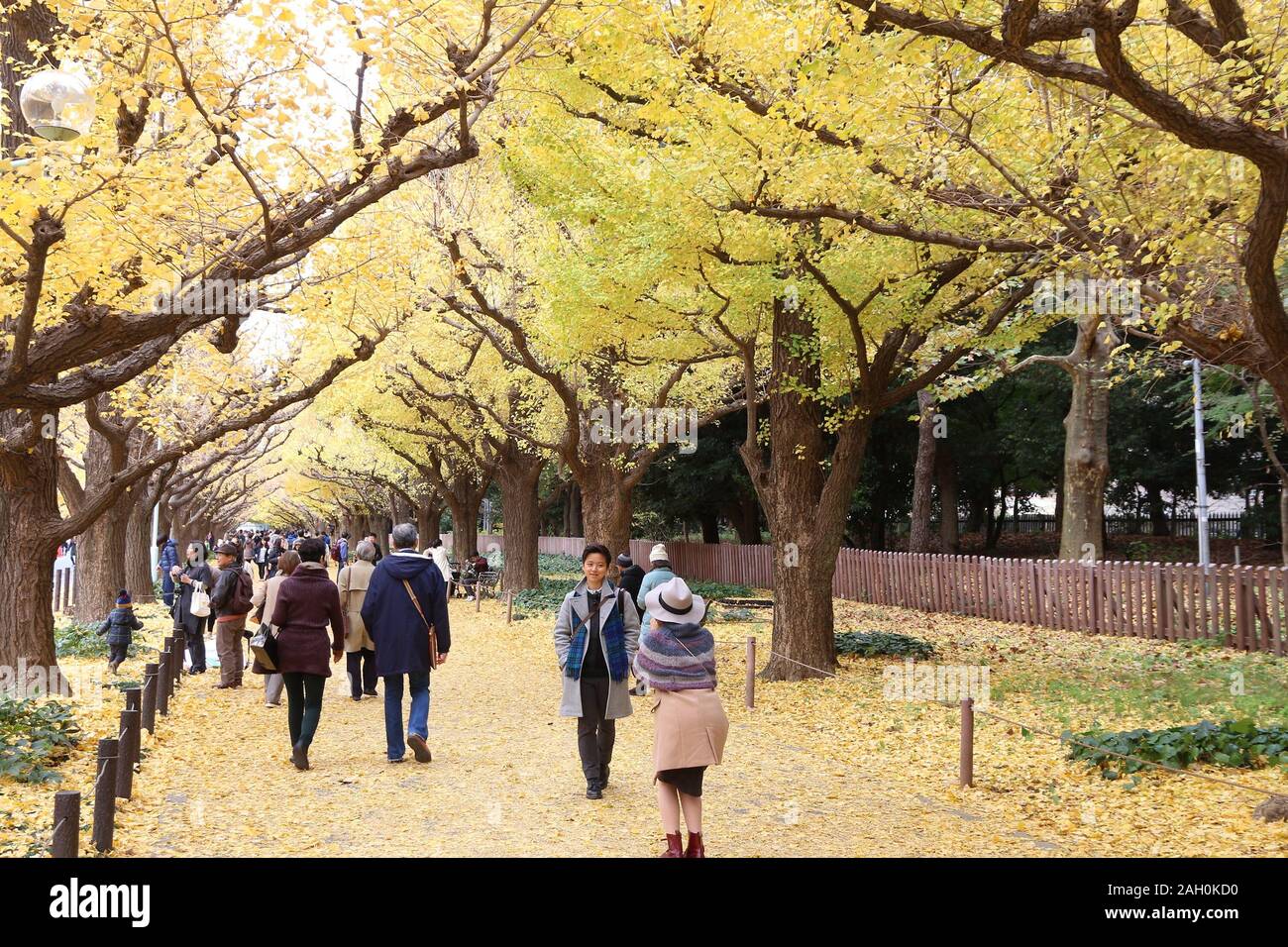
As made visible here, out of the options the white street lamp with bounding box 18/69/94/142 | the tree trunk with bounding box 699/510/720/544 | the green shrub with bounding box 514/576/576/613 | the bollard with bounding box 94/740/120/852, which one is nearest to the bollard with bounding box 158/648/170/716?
the bollard with bounding box 94/740/120/852

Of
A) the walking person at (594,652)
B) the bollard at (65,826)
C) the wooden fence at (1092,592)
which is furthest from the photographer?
the wooden fence at (1092,592)

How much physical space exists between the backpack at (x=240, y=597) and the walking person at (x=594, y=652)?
7.42 m

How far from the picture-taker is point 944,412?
35.2 m

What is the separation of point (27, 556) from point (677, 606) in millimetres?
9500

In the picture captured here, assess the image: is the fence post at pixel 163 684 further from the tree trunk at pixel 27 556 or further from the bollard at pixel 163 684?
the tree trunk at pixel 27 556

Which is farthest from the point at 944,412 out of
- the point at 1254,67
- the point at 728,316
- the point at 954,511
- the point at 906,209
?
the point at 1254,67

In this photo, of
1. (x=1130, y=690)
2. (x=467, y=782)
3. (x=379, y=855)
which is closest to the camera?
(x=379, y=855)

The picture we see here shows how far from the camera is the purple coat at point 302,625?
8.64 metres

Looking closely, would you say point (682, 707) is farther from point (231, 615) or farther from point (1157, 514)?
point (1157, 514)

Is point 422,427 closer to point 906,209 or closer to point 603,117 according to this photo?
point 603,117

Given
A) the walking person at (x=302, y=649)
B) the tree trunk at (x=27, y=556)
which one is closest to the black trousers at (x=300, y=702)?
the walking person at (x=302, y=649)

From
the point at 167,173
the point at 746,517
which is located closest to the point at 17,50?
the point at 167,173
